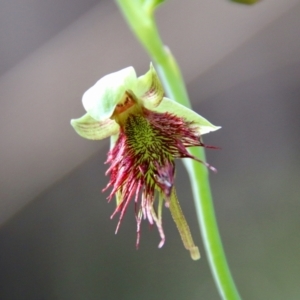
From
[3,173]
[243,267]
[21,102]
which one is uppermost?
[21,102]

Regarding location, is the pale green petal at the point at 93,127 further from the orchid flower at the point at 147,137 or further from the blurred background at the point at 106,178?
the blurred background at the point at 106,178

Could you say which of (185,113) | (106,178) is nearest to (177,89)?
(185,113)

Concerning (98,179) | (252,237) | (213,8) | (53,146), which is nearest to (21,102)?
(53,146)

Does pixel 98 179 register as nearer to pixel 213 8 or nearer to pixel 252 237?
pixel 252 237

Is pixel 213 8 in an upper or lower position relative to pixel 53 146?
upper

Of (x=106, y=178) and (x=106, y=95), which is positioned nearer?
(x=106, y=95)

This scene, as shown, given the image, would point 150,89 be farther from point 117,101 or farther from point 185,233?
point 185,233
